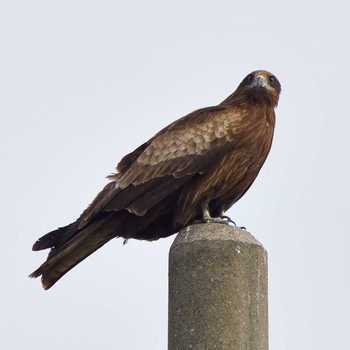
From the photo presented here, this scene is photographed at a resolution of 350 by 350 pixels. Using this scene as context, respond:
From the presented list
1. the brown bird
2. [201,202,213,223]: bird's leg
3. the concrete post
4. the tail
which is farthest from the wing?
the concrete post

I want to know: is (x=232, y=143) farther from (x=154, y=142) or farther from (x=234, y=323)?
(x=234, y=323)

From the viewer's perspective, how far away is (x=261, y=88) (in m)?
10.2

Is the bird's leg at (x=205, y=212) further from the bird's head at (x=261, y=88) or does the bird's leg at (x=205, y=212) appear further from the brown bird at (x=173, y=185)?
the bird's head at (x=261, y=88)

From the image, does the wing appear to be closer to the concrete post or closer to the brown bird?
the brown bird

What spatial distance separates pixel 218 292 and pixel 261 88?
3.51m

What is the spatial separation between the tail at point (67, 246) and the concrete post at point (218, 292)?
5.97 feet

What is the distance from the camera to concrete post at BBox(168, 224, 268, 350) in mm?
7121

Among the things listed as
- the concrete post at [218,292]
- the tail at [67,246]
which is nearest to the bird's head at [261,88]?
the tail at [67,246]

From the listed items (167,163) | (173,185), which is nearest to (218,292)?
(173,185)

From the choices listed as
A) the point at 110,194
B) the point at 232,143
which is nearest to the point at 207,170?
the point at 232,143

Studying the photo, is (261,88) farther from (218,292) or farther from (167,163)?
(218,292)

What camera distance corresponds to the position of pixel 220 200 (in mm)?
9539

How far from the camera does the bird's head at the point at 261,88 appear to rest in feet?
33.3

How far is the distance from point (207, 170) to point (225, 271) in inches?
85.1
